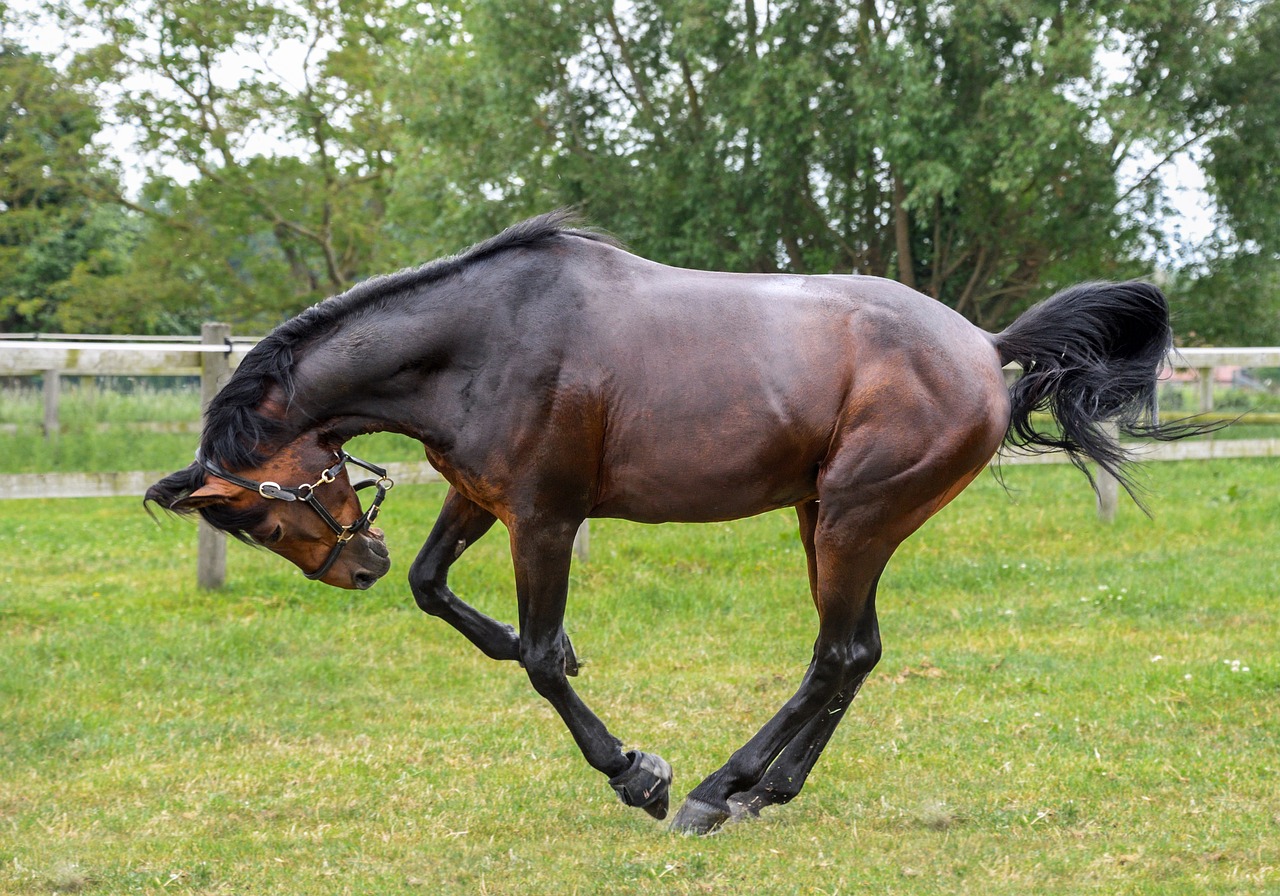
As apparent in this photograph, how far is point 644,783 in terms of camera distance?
13.8 feet

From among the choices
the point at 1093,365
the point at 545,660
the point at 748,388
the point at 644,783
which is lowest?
the point at 644,783

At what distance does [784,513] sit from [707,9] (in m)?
9.77

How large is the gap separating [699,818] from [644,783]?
0.81 ft

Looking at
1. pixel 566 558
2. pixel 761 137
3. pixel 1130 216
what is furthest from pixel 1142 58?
pixel 566 558

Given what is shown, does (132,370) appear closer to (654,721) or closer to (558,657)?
(654,721)

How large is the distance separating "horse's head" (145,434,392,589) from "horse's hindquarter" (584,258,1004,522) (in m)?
0.85

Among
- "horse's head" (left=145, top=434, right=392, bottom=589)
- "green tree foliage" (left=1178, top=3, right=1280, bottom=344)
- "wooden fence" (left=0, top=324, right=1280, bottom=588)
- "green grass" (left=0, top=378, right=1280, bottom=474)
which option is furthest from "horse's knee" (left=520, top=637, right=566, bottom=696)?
"green tree foliage" (left=1178, top=3, right=1280, bottom=344)

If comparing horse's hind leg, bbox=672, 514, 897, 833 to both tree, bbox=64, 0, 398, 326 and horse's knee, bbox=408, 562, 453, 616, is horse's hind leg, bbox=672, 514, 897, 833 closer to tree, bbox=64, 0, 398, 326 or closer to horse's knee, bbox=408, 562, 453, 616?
horse's knee, bbox=408, 562, 453, 616

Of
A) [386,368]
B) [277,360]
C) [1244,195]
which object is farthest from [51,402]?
Result: [1244,195]

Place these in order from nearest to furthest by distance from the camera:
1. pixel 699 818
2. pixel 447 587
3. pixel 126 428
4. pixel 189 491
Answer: pixel 189 491 < pixel 699 818 < pixel 447 587 < pixel 126 428

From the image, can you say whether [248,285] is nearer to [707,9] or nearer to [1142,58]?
[707,9]

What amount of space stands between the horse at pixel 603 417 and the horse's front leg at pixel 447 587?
21 cm

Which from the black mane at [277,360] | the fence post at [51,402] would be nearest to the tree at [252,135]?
the fence post at [51,402]

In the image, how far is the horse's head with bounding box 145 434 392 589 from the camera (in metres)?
3.97
